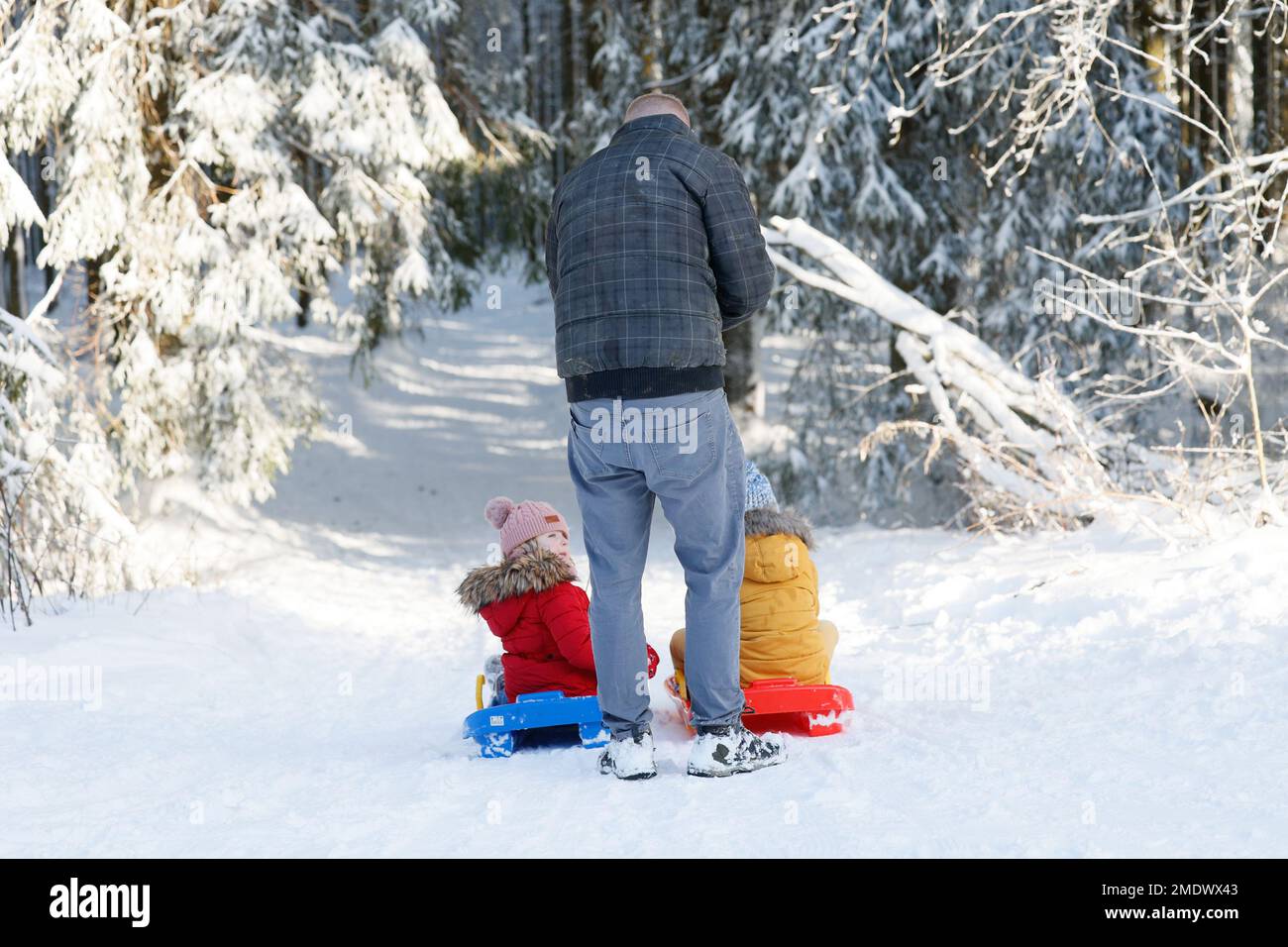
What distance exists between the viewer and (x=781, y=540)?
148 inches

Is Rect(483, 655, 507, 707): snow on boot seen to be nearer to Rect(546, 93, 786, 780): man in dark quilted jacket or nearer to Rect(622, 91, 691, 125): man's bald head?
Rect(546, 93, 786, 780): man in dark quilted jacket

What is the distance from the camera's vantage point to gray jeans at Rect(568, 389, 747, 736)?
3.08 meters

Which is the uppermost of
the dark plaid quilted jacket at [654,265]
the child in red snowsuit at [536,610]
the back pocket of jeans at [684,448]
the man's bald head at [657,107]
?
the man's bald head at [657,107]

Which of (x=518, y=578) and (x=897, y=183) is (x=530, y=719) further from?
(x=897, y=183)

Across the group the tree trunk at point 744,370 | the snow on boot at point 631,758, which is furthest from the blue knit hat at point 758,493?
the tree trunk at point 744,370

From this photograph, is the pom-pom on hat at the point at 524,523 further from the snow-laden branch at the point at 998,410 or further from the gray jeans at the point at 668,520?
the snow-laden branch at the point at 998,410

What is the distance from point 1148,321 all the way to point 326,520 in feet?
27.0

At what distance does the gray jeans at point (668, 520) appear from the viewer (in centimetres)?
308

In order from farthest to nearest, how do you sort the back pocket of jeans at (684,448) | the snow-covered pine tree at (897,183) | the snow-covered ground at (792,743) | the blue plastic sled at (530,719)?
the snow-covered pine tree at (897,183) → the blue plastic sled at (530,719) → the back pocket of jeans at (684,448) → the snow-covered ground at (792,743)

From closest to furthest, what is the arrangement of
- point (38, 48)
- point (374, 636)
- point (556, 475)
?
point (374, 636)
point (38, 48)
point (556, 475)

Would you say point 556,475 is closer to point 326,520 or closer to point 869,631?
point 326,520

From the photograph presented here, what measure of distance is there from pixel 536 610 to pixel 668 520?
2.50 feet

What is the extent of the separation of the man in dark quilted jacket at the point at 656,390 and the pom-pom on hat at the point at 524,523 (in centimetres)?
65
